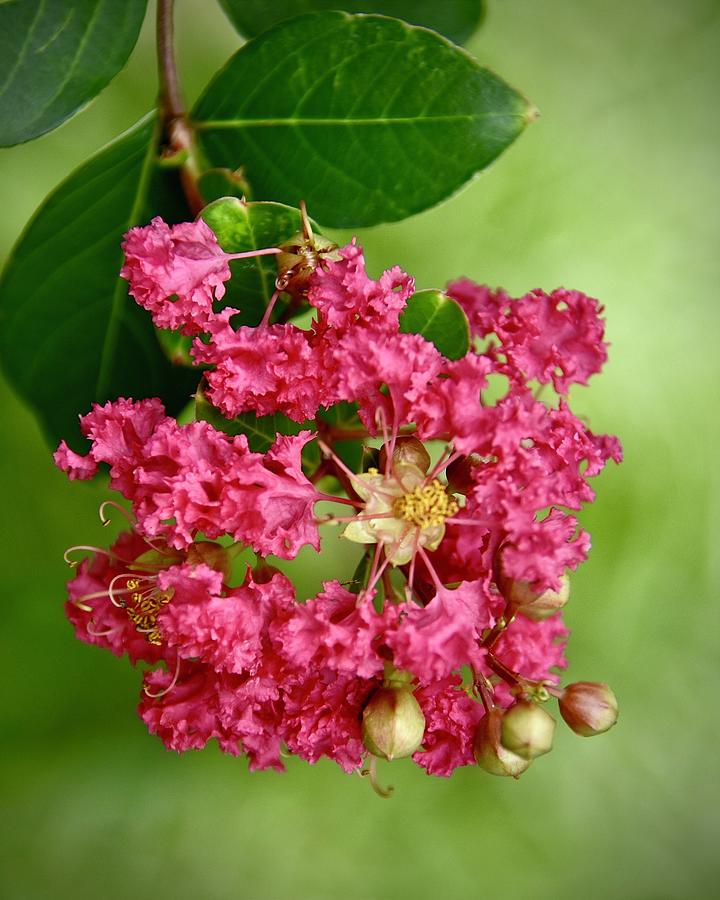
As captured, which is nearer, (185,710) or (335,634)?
(335,634)

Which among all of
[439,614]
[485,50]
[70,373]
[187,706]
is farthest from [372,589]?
[485,50]

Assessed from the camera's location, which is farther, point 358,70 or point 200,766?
point 200,766

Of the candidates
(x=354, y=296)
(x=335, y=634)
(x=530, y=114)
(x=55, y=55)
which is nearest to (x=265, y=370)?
(x=354, y=296)

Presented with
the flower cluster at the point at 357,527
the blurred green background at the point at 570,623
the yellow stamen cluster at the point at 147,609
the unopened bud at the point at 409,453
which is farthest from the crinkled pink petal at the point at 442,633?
the blurred green background at the point at 570,623

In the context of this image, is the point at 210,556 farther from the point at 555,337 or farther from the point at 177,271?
the point at 555,337

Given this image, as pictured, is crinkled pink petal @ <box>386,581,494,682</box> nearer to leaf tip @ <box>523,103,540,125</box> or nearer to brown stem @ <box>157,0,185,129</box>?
leaf tip @ <box>523,103,540,125</box>

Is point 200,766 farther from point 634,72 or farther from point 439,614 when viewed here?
point 634,72

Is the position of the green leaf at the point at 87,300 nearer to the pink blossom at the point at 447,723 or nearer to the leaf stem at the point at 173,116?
the leaf stem at the point at 173,116
